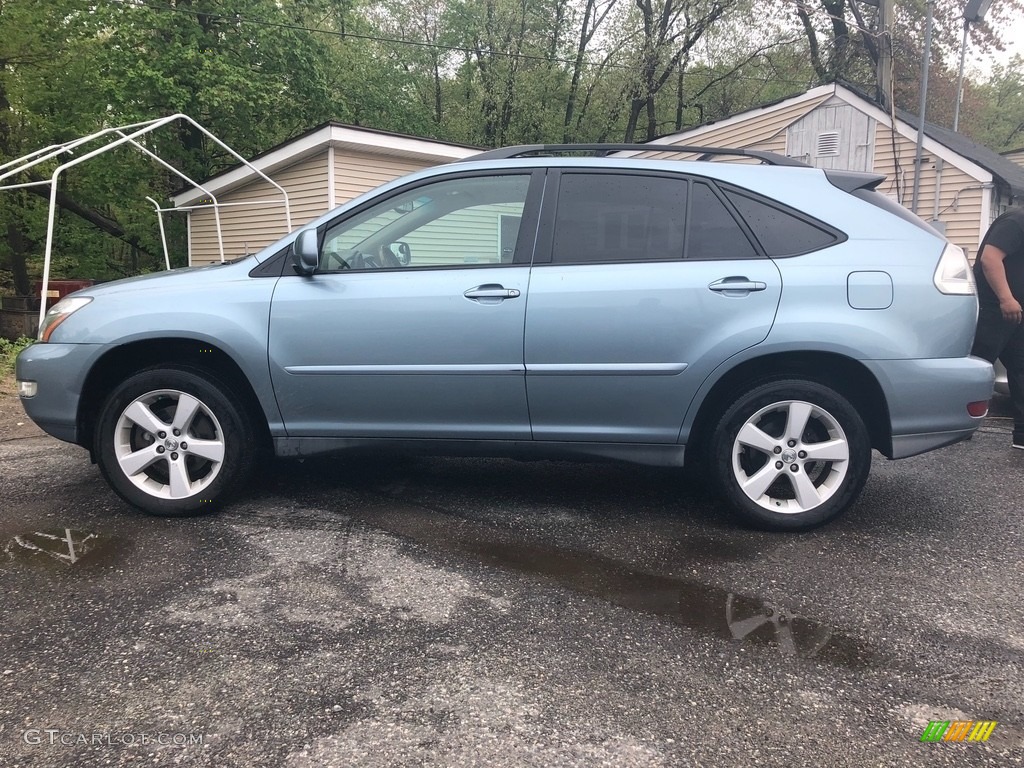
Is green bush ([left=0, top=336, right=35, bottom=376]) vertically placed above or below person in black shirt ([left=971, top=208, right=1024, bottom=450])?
below

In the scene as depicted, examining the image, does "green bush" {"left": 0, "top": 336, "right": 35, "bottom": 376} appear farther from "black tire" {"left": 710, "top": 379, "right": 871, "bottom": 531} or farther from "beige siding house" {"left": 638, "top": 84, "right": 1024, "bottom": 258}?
"beige siding house" {"left": 638, "top": 84, "right": 1024, "bottom": 258}

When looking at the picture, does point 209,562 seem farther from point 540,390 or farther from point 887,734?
point 887,734

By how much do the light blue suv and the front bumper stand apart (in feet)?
0.04

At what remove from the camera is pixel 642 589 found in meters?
2.84

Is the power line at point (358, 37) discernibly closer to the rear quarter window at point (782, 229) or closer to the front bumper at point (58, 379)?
the front bumper at point (58, 379)

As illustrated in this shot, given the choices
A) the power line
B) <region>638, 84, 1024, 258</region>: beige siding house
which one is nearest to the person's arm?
<region>638, 84, 1024, 258</region>: beige siding house

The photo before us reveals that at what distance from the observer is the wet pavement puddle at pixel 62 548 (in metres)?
3.09

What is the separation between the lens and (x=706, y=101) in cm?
2602

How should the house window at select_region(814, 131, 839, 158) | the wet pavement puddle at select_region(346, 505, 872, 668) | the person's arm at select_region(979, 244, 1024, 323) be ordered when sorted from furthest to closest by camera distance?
1. the house window at select_region(814, 131, 839, 158)
2. the person's arm at select_region(979, 244, 1024, 323)
3. the wet pavement puddle at select_region(346, 505, 872, 668)

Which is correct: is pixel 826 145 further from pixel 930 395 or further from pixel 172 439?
pixel 172 439

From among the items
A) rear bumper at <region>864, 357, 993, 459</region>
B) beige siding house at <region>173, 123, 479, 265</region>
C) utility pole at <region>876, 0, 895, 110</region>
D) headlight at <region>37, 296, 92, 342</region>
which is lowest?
rear bumper at <region>864, 357, 993, 459</region>

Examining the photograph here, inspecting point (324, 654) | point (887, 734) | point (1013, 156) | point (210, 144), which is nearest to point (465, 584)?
point (324, 654)

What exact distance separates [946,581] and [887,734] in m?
1.27

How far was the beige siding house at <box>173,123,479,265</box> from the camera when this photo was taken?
12148 millimetres
